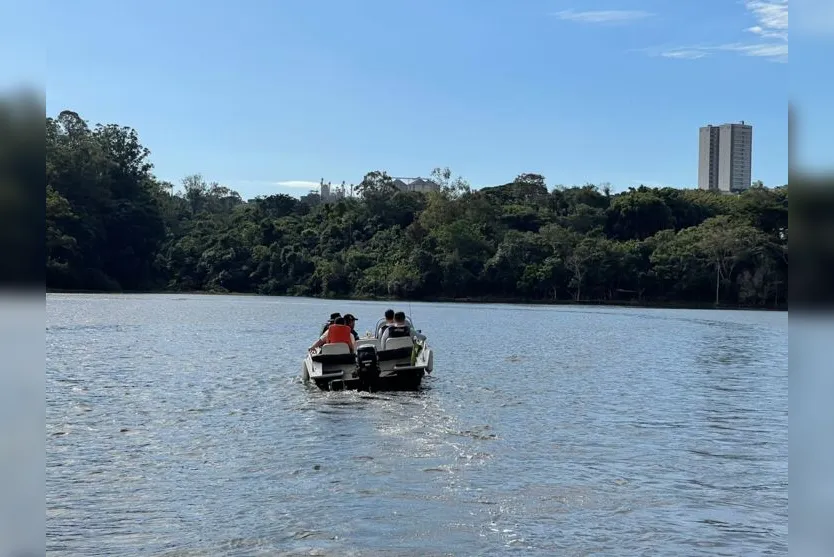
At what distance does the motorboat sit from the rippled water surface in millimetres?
363

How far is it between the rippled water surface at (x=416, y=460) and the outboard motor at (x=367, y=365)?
1.26 ft

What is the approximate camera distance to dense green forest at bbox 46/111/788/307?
A: 247ft

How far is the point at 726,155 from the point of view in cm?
13375

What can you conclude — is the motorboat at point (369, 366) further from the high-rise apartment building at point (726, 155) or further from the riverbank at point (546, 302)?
the high-rise apartment building at point (726, 155)

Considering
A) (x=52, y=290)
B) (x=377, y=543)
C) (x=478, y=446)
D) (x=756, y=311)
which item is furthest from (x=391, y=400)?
(x=52, y=290)

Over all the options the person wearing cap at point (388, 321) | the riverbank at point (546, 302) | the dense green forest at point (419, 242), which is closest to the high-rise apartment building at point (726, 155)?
the dense green forest at point (419, 242)

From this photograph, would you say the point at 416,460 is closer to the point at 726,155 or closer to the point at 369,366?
the point at 369,366

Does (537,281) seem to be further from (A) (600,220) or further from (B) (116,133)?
(B) (116,133)

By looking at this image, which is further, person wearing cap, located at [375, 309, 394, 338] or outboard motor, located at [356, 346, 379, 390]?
person wearing cap, located at [375, 309, 394, 338]

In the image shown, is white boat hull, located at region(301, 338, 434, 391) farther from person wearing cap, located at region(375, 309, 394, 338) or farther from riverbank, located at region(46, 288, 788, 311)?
riverbank, located at region(46, 288, 788, 311)

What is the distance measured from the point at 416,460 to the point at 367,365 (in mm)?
6422

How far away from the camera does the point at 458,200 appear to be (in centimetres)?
9181

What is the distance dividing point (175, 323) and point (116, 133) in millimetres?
61893

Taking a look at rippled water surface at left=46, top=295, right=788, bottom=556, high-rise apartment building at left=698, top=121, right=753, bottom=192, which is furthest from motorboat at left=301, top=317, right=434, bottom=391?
high-rise apartment building at left=698, top=121, right=753, bottom=192
